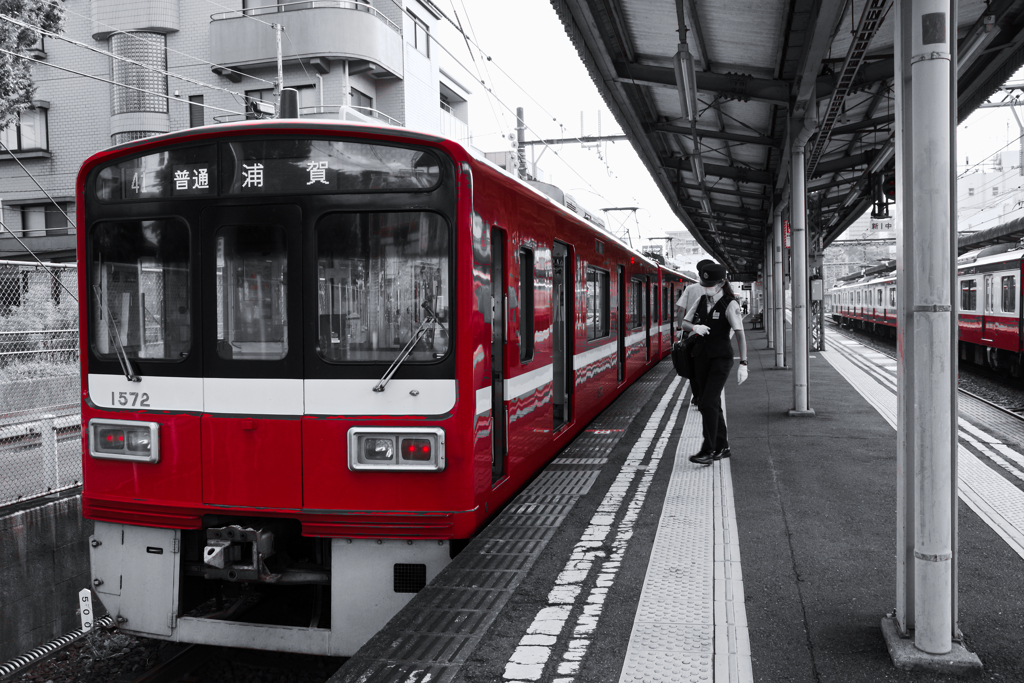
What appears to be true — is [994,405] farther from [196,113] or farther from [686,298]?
[196,113]

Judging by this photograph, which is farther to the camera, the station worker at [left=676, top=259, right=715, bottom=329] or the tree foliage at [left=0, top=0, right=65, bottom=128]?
the tree foliage at [left=0, top=0, right=65, bottom=128]

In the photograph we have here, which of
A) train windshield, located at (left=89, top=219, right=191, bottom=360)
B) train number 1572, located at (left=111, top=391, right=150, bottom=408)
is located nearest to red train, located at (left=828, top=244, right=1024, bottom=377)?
train windshield, located at (left=89, top=219, right=191, bottom=360)

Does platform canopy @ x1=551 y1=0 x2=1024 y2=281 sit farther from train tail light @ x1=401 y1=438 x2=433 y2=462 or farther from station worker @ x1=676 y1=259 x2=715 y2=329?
train tail light @ x1=401 y1=438 x2=433 y2=462

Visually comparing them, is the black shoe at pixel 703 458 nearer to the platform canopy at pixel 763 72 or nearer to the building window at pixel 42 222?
the platform canopy at pixel 763 72

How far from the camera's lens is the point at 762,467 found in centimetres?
673

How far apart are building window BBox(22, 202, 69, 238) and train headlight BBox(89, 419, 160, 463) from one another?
62.8ft

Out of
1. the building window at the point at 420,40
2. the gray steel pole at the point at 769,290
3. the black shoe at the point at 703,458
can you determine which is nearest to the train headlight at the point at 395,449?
the black shoe at the point at 703,458

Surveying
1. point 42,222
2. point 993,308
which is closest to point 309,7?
point 42,222

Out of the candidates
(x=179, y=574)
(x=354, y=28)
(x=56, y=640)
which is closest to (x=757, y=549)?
(x=179, y=574)

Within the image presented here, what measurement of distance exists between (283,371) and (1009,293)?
14.8 meters

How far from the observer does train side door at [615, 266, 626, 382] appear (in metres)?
10.6

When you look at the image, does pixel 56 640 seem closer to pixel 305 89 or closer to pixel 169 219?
pixel 169 219

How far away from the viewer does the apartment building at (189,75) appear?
1864cm

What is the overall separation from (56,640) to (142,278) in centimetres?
338
